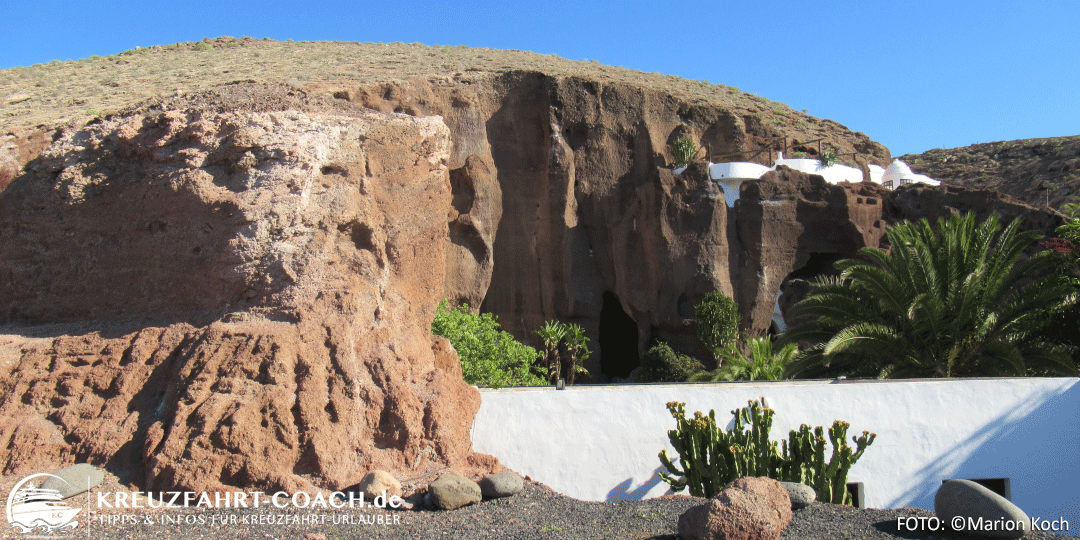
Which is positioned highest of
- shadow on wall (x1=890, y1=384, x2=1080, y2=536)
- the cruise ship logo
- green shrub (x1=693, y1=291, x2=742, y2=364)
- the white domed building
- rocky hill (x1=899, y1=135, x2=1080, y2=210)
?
rocky hill (x1=899, y1=135, x2=1080, y2=210)

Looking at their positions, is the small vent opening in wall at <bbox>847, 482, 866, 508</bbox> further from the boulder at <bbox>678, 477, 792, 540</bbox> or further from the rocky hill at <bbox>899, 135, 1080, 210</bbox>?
the rocky hill at <bbox>899, 135, 1080, 210</bbox>

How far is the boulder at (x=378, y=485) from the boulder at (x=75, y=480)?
2.49m

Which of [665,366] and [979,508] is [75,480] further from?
[665,366]

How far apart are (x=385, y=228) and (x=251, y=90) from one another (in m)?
3.17

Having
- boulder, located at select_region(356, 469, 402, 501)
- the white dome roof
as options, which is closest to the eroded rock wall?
the white dome roof

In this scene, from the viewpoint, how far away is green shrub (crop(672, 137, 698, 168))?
101 ft

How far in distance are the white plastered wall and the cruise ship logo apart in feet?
17.9

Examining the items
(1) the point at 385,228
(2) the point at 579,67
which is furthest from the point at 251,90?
(2) the point at 579,67

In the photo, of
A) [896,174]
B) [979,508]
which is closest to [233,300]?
[979,508]

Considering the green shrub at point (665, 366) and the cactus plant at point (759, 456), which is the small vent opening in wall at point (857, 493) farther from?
the green shrub at point (665, 366)

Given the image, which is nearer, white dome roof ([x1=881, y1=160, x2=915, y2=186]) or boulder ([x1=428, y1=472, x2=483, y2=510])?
boulder ([x1=428, y1=472, x2=483, y2=510])

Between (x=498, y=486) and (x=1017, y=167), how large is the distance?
47.3 m

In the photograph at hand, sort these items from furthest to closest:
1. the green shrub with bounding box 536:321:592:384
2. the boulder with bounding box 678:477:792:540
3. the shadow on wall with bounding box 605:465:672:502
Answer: the green shrub with bounding box 536:321:592:384
the shadow on wall with bounding box 605:465:672:502
the boulder with bounding box 678:477:792:540

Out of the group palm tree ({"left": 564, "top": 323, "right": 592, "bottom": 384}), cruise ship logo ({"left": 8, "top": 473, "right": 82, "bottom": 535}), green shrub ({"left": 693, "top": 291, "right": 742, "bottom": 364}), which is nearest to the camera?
cruise ship logo ({"left": 8, "top": 473, "right": 82, "bottom": 535})
